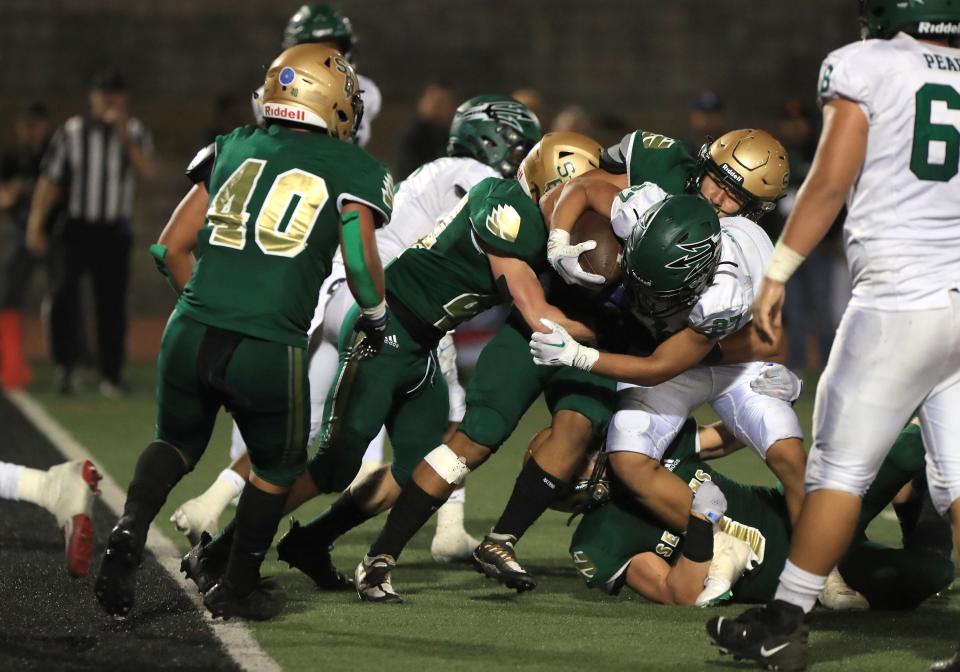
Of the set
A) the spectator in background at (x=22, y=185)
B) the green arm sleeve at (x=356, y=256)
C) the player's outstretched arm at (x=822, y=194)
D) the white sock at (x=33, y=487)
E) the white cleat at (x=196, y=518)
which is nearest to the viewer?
the player's outstretched arm at (x=822, y=194)

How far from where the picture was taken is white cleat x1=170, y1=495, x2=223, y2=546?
5.51 metres

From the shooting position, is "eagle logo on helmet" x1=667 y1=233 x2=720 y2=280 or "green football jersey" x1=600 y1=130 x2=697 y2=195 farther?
"green football jersey" x1=600 y1=130 x2=697 y2=195

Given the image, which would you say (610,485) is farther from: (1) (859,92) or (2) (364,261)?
(1) (859,92)

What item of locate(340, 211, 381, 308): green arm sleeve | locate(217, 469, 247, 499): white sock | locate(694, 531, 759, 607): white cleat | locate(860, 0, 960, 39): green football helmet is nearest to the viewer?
locate(860, 0, 960, 39): green football helmet

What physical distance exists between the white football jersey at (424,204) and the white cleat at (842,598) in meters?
2.11

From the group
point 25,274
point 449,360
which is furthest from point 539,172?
point 25,274

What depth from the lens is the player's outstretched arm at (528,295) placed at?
489 centimetres

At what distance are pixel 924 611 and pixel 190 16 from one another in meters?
14.5

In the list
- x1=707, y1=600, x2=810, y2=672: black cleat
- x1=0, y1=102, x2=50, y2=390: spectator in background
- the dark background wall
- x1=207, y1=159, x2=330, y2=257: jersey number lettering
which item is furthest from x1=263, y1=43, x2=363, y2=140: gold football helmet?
the dark background wall

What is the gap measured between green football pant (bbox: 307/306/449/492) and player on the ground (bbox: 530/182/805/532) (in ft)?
1.68

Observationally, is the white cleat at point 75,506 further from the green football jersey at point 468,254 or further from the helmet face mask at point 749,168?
the helmet face mask at point 749,168

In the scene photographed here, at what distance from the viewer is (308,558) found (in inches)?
200

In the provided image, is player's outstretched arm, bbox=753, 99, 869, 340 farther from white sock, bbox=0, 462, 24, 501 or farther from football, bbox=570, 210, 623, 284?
white sock, bbox=0, 462, 24, 501

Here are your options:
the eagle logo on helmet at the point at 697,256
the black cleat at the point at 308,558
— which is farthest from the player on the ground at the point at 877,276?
the black cleat at the point at 308,558
